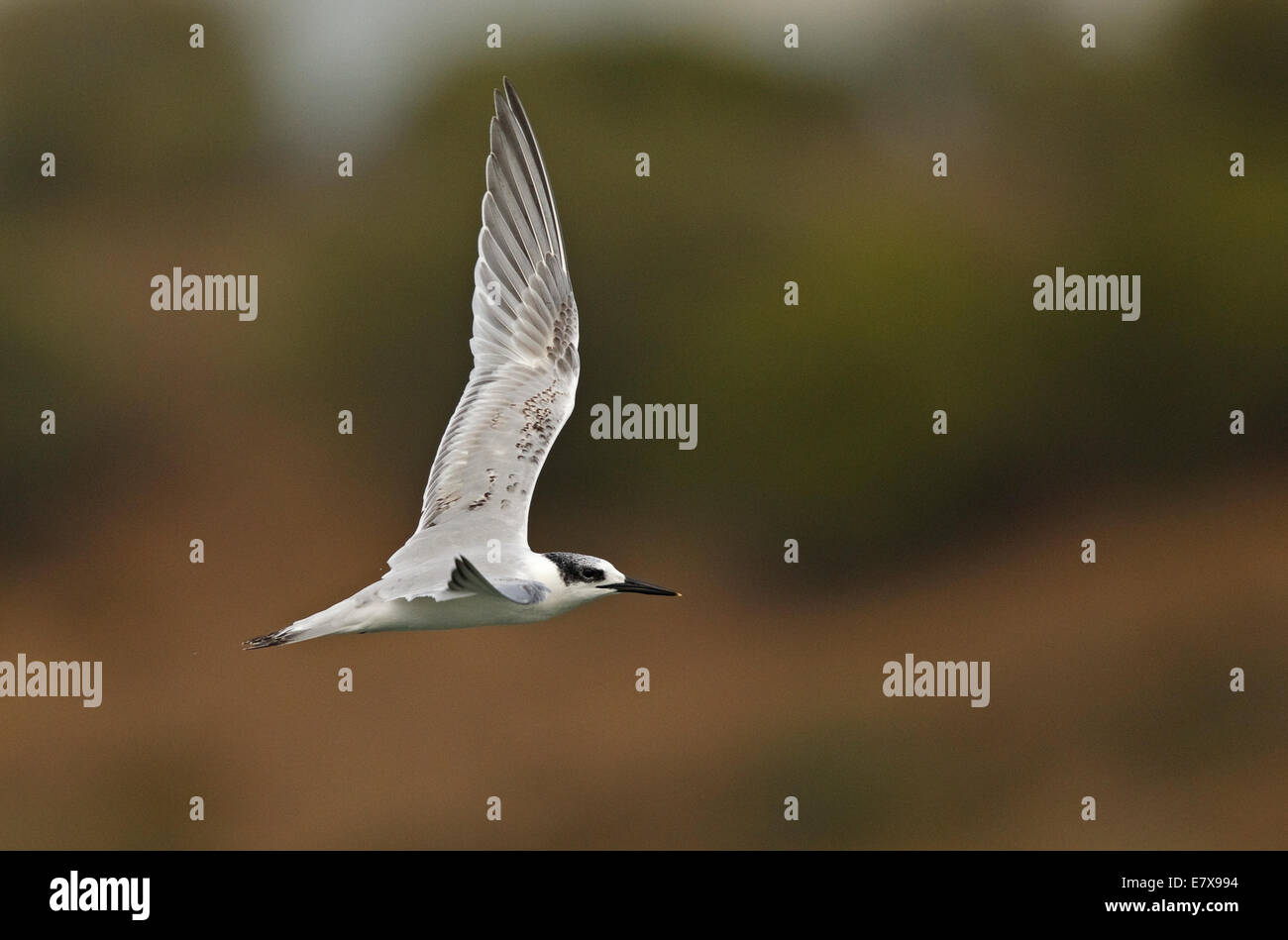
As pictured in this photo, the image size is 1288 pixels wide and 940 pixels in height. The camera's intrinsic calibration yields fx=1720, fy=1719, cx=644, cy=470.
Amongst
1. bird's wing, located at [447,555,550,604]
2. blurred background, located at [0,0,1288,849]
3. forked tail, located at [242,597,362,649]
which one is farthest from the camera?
blurred background, located at [0,0,1288,849]

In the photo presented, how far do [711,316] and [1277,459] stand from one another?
8265 millimetres

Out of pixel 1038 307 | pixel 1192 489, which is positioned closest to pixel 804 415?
pixel 1038 307

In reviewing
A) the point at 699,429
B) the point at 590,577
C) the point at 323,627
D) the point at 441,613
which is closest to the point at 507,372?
the point at 590,577

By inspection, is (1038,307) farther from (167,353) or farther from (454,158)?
(167,353)

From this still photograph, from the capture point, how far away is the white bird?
761cm

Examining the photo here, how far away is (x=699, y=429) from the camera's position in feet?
73.5

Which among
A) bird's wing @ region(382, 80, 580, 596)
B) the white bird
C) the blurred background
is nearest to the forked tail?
the white bird

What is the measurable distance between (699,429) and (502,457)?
45.3 ft

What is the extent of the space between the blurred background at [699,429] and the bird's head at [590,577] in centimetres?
1218

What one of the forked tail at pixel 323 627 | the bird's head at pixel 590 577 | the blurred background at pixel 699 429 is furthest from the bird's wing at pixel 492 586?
the blurred background at pixel 699 429

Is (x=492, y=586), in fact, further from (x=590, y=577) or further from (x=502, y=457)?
(x=502, y=457)

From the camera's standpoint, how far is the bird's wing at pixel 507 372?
840 cm

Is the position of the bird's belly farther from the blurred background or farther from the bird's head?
the blurred background

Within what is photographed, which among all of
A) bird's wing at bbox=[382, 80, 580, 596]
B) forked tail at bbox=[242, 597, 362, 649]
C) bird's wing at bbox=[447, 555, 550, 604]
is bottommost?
forked tail at bbox=[242, 597, 362, 649]
